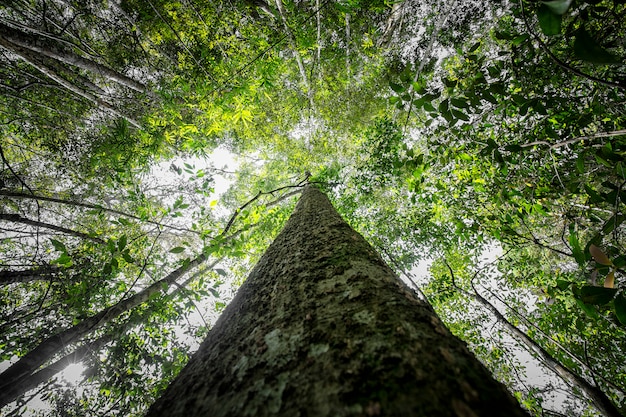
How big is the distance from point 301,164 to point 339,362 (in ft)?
25.9

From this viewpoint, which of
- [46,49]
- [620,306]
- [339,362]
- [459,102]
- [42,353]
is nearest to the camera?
[339,362]

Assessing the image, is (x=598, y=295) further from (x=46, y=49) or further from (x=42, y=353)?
(x=46, y=49)

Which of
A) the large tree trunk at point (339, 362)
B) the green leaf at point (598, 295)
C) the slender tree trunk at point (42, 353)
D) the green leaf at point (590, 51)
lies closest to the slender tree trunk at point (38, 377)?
the slender tree trunk at point (42, 353)

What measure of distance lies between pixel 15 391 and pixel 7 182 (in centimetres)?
891

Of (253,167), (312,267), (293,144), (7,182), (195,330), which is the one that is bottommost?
(312,267)

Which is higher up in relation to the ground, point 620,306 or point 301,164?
point 301,164

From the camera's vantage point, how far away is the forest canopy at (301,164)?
81.7 inches

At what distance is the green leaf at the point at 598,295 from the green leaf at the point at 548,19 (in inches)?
44.4

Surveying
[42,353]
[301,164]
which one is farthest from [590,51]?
[301,164]

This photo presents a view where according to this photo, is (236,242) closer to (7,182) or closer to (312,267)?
(312,267)

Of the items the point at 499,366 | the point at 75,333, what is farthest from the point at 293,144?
the point at 499,366

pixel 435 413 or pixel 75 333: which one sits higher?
pixel 75 333

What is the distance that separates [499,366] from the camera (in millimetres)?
7492

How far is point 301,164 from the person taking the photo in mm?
8141
